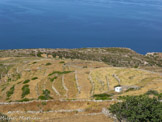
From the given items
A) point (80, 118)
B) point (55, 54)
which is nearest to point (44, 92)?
point (80, 118)

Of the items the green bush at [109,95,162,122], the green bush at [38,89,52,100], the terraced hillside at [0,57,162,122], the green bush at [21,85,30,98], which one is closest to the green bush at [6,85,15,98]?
the terraced hillside at [0,57,162,122]

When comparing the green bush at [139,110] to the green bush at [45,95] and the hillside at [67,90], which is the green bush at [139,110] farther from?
the green bush at [45,95]

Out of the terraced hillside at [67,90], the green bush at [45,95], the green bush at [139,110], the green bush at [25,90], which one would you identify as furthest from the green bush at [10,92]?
the green bush at [139,110]

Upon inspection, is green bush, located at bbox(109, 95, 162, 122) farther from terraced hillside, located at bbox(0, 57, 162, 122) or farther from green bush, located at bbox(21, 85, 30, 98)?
green bush, located at bbox(21, 85, 30, 98)

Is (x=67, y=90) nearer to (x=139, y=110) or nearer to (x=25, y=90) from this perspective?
(x=25, y=90)

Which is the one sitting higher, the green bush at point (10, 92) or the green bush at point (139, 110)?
the green bush at point (139, 110)

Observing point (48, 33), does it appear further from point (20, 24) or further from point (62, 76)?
point (62, 76)

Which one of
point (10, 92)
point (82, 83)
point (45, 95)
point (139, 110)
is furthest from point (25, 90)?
point (139, 110)
